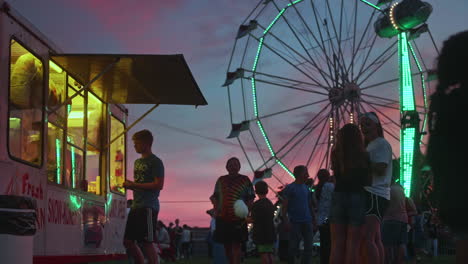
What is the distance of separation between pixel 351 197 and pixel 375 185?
0.38 metres

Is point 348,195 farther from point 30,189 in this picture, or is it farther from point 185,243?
point 185,243

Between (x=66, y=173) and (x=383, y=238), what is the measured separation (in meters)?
3.76

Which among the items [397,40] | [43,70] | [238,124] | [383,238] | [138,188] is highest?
[397,40]

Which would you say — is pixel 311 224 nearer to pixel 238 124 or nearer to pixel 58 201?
pixel 58 201

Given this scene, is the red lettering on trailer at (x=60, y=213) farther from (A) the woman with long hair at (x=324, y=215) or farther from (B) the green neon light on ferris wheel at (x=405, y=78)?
(B) the green neon light on ferris wheel at (x=405, y=78)

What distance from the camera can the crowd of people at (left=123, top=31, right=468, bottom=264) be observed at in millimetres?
2412

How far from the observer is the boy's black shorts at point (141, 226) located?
641 centimetres

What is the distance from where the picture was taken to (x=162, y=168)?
21.6ft

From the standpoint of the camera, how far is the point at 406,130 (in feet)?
71.3

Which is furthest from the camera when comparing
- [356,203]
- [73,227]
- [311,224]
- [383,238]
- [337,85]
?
[337,85]

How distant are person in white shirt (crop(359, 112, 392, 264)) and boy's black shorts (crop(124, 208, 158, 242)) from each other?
6.87 feet

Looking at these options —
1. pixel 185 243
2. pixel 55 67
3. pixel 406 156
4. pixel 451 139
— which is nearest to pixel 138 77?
pixel 55 67

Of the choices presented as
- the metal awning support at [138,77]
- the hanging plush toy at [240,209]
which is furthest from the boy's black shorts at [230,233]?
the metal awning support at [138,77]

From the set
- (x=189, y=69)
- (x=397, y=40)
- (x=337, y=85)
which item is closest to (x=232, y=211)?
(x=189, y=69)
